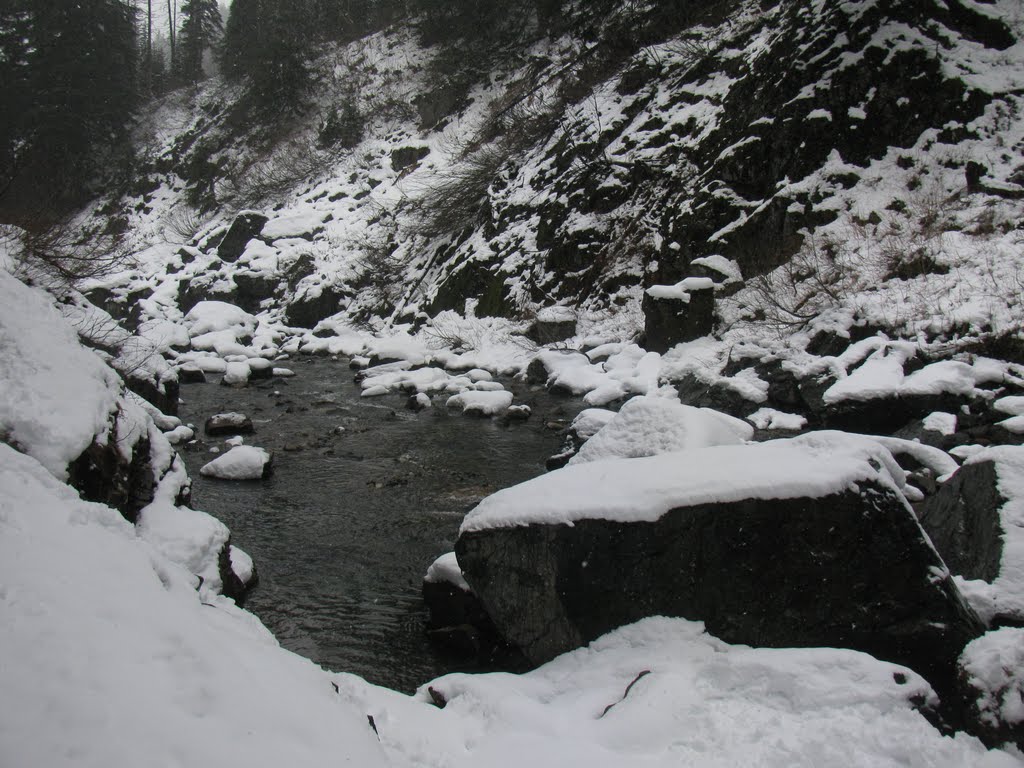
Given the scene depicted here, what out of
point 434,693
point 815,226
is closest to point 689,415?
point 434,693

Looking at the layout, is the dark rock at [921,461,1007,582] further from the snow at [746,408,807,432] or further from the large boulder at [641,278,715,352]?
the large boulder at [641,278,715,352]

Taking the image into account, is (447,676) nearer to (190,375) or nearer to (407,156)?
(190,375)

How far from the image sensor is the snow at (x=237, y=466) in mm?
7008

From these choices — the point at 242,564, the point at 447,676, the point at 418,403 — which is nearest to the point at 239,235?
the point at 418,403

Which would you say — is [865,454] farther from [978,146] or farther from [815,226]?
[978,146]

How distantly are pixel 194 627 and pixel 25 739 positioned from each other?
68cm

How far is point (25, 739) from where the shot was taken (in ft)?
4.56

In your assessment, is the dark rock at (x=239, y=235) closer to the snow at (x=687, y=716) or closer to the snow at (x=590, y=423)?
the snow at (x=590, y=423)

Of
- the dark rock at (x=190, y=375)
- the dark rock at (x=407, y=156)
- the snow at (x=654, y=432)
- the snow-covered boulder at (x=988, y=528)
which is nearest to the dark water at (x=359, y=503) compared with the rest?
the dark rock at (x=190, y=375)

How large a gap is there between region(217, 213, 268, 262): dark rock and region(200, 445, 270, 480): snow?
1793 cm

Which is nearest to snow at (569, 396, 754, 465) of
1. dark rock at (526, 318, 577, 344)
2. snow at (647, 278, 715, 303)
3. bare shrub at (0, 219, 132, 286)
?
bare shrub at (0, 219, 132, 286)

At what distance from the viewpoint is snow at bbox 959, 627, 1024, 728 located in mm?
2510

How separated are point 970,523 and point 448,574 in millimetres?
3287

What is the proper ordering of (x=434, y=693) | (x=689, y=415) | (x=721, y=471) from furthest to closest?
1. (x=689, y=415)
2. (x=721, y=471)
3. (x=434, y=693)
